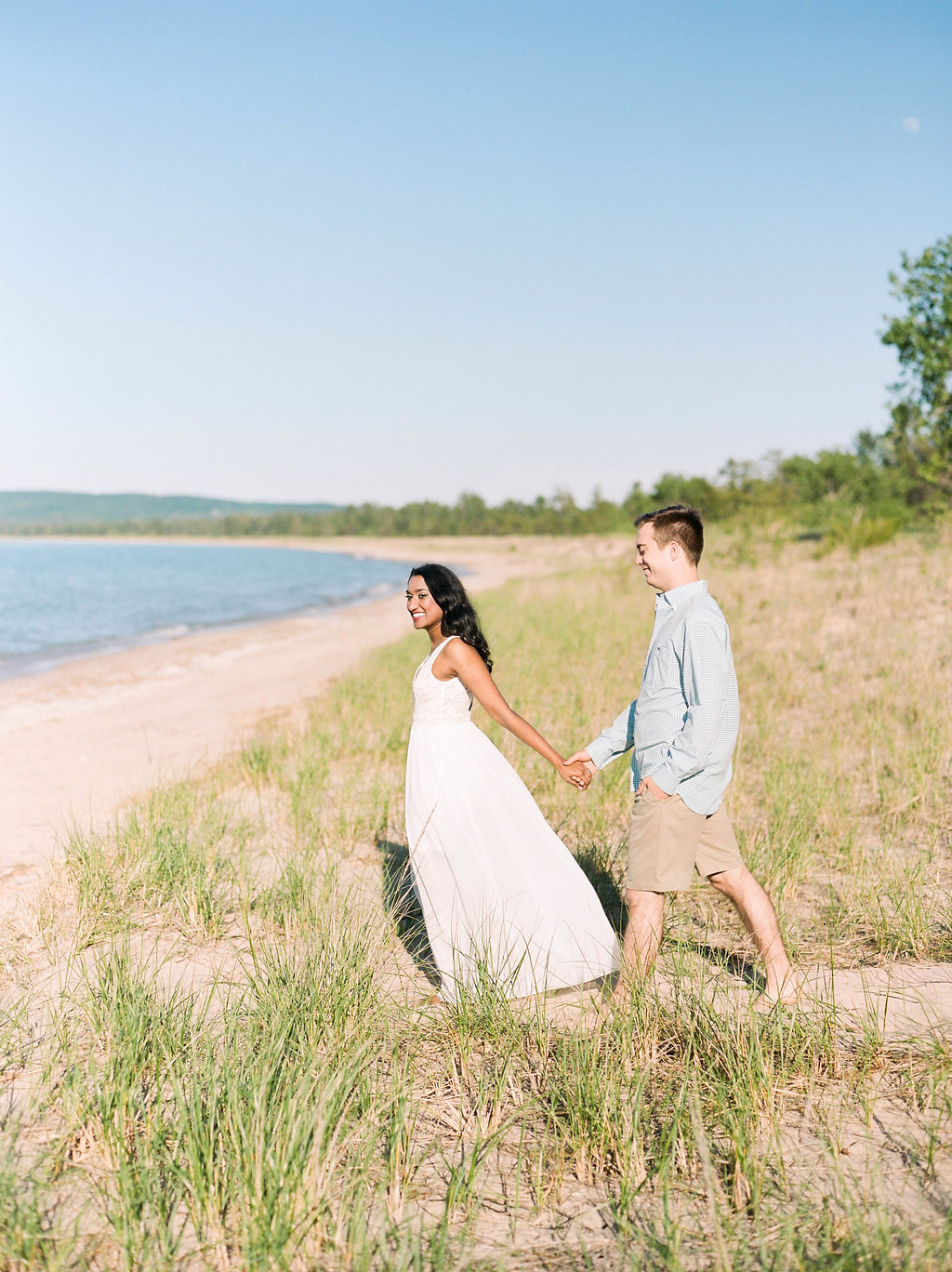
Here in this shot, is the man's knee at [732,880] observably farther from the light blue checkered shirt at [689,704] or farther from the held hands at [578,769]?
the held hands at [578,769]

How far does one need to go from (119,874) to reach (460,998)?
2253 mm

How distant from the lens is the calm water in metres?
22.3

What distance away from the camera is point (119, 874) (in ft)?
14.6

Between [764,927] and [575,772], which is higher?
[575,772]

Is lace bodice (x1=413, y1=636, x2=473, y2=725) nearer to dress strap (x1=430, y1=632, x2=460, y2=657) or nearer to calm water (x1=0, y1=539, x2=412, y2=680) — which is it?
dress strap (x1=430, y1=632, x2=460, y2=657)

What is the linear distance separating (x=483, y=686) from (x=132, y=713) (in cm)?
959

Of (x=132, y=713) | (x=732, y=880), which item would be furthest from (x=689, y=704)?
(x=132, y=713)

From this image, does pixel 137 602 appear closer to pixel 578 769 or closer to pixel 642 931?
pixel 578 769

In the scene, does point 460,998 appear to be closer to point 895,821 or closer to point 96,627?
point 895,821

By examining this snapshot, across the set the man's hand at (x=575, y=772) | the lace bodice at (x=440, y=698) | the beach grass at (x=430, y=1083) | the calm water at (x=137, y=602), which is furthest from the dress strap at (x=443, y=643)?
the calm water at (x=137, y=602)

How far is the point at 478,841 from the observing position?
11.7 feet

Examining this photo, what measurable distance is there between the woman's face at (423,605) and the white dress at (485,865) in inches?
5.5

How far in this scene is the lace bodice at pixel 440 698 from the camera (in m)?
3.65

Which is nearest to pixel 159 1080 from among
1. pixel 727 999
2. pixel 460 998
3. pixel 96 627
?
pixel 460 998
